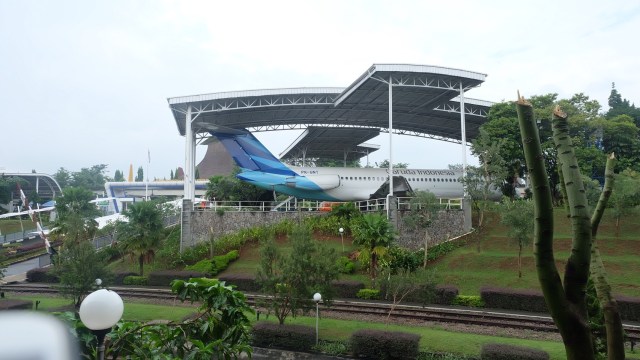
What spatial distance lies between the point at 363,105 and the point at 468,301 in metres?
22.4

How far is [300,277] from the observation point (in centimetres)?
1664

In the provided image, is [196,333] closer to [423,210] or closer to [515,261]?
[515,261]

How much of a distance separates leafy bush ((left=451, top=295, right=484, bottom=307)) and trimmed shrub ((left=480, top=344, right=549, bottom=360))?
24.6ft

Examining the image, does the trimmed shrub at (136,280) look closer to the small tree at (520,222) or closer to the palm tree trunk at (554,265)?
the small tree at (520,222)

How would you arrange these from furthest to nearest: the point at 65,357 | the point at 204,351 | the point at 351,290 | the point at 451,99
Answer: the point at 451,99
the point at 351,290
the point at 204,351
the point at 65,357

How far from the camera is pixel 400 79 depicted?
105 feet

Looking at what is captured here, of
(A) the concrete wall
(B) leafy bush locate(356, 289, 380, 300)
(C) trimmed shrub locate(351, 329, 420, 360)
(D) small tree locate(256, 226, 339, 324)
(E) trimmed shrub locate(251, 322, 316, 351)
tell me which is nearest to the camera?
(C) trimmed shrub locate(351, 329, 420, 360)

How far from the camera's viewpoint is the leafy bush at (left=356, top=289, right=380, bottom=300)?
21.8 metres

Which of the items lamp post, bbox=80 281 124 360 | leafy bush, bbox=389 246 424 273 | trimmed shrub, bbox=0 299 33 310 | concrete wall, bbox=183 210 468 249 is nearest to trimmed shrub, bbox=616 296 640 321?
leafy bush, bbox=389 246 424 273

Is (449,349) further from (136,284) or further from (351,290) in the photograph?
(136,284)

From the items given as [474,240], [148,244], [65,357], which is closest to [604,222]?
[474,240]

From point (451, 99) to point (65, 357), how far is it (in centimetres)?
3734

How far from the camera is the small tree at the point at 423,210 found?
2749cm

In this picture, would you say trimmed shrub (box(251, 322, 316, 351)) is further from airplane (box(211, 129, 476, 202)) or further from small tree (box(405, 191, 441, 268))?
airplane (box(211, 129, 476, 202))
